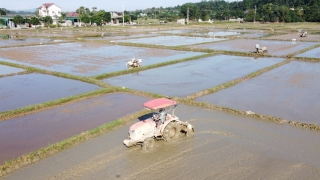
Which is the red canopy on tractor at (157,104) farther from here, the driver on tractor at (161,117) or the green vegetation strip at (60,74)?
the green vegetation strip at (60,74)

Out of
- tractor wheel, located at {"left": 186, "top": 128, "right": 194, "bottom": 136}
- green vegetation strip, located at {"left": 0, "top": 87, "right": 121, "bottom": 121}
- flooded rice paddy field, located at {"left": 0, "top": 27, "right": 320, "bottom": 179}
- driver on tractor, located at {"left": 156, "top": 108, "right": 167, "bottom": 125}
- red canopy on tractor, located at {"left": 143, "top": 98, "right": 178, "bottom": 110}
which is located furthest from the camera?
green vegetation strip, located at {"left": 0, "top": 87, "right": 121, "bottom": 121}

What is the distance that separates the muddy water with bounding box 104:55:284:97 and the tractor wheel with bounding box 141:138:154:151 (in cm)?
601

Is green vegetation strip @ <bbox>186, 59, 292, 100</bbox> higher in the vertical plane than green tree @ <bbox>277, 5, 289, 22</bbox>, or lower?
lower

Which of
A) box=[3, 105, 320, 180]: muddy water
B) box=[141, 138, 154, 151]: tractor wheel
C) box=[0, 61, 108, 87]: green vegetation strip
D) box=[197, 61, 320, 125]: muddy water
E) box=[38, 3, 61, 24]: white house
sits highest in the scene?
box=[38, 3, 61, 24]: white house

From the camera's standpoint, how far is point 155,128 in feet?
28.5

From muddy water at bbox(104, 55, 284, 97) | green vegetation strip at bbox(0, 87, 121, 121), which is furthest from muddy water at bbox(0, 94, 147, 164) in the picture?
muddy water at bbox(104, 55, 284, 97)

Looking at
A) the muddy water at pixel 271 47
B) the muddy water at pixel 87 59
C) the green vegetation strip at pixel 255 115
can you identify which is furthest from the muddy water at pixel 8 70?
the muddy water at pixel 271 47

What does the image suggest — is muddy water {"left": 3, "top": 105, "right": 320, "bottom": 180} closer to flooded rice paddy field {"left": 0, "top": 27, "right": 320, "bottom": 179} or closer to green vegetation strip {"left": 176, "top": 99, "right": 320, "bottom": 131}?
flooded rice paddy field {"left": 0, "top": 27, "right": 320, "bottom": 179}

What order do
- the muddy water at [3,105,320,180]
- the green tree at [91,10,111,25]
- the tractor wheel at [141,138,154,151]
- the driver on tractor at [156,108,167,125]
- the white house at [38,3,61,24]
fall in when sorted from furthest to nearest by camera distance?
the white house at [38,3,61,24] < the green tree at [91,10,111,25] < the driver on tractor at [156,108,167,125] < the tractor wheel at [141,138,154,151] < the muddy water at [3,105,320,180]


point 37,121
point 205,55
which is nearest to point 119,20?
point 205,55

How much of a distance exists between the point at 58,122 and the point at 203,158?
20.2 feet

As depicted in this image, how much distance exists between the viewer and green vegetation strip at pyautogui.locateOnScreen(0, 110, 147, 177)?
752 cm

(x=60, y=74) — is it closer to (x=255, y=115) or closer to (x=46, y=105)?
(x=46, y=105)

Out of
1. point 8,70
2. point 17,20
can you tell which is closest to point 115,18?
point 17,20
